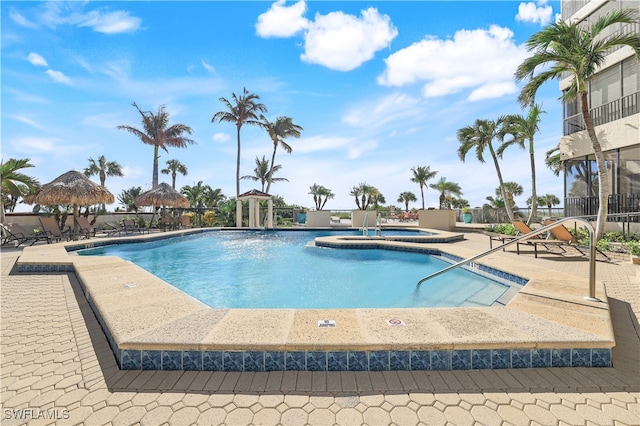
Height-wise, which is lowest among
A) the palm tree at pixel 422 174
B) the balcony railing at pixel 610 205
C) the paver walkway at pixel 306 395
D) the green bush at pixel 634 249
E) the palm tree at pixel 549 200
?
the paver walkway at pixel 306 395

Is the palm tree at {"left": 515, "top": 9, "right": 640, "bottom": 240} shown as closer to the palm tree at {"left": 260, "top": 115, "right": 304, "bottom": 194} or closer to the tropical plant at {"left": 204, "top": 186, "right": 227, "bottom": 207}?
the palm tree at {"left": 260, "top": 115, "right": 304, "bottom": 194}

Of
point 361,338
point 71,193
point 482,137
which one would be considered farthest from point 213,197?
point 361,338

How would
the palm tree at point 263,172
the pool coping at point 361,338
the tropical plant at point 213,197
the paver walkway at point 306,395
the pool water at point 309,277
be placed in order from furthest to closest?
the palm tree at point 263,172, the tropical plant at point 213,197, the pool water at point 309,277, the pool coping at point 361,338, the paver walkway at point 306,395

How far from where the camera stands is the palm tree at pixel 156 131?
24.1 metres

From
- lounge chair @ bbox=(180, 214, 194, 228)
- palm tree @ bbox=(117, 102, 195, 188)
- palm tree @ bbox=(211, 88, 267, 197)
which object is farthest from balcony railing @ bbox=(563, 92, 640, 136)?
palm tree @ bbox=(117, 102, 195, 188)

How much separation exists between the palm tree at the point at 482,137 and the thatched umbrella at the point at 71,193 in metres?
19.1

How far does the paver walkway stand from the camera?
1698mm

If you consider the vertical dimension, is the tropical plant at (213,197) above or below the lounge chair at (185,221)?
above

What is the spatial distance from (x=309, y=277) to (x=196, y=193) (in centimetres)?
2321

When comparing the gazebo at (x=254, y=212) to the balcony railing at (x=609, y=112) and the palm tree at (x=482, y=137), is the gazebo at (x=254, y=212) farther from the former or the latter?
the balcony railing at (x=609, y=112)

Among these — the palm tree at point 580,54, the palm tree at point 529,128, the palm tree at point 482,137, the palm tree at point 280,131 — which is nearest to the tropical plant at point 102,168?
the palm tree at point 280,131

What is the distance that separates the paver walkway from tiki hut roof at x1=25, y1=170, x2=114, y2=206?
12967mm

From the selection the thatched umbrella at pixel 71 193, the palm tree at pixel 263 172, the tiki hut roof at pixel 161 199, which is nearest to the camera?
the thatched umbrella at pixel 71 193

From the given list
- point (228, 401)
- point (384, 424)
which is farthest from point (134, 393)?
point (384, 424)
